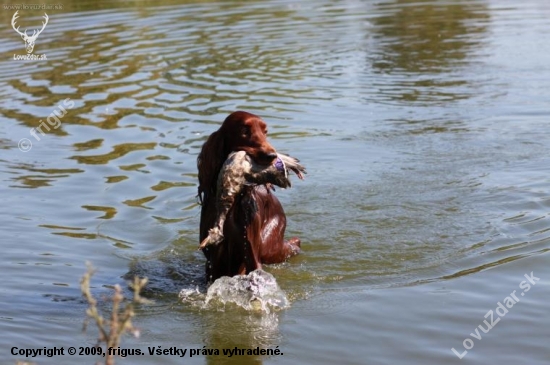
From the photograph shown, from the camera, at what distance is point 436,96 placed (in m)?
12.6

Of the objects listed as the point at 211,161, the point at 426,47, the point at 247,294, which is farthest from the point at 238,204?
the point at 426,47

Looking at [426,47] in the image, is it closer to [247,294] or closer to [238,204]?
[238,204]

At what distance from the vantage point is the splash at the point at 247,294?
627cm

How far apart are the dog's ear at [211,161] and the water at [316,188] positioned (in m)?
0.81

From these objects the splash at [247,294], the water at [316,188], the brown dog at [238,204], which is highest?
the brown dog at [238,204]

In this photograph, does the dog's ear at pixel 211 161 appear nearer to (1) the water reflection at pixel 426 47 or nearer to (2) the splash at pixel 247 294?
(2) the splash at pixel 247 294

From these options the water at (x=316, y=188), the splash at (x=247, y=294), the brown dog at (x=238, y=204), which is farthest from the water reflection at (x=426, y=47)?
the splash at (x=247, y=294)

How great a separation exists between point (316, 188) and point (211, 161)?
2.97m

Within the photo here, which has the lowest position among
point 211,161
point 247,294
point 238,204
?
point 247,294

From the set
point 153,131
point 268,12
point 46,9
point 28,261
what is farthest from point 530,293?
point 46,9

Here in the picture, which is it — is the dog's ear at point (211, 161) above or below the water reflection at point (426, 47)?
above

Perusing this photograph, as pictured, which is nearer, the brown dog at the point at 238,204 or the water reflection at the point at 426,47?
the brown dog at the point at 238,204

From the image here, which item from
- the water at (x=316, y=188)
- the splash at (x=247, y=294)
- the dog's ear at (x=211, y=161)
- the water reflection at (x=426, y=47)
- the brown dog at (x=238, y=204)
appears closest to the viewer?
the water at (x=316, y=188)

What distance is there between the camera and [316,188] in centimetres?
905
